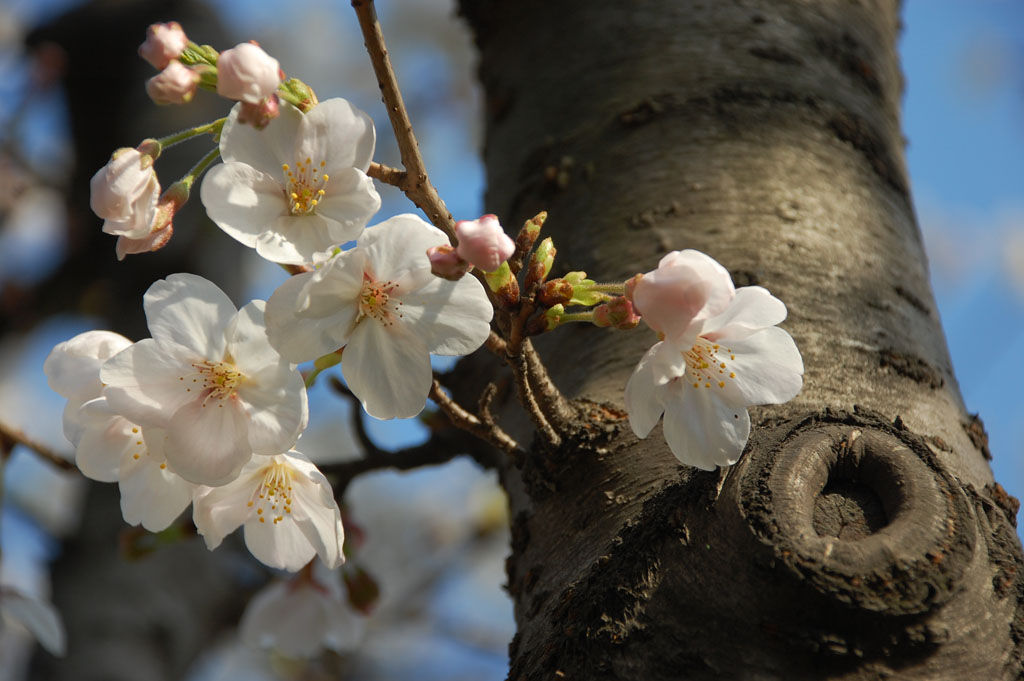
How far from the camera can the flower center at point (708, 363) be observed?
3.26 feet

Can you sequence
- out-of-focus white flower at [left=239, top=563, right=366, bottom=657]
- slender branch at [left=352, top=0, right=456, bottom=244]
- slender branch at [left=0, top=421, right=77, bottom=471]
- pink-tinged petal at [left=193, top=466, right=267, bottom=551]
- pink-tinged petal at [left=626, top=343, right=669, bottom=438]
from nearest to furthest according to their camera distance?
slender branch at [left=352, top=0, right=456, bottom=244]
pink-tinged petal at [left=626, top=343, right=669, bottom=438]
pink-tinged petal at [left=193, top=466, right=267, bottom=551]
slender branch at [left=0, top=421, right=77, bottom=471]
out-of-focus white flower at [left=239, top=563, right=366, bottom=657]

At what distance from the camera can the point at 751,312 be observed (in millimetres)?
955

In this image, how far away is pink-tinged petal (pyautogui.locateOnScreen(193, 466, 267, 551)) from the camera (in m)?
1.05

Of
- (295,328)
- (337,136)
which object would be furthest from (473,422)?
(337,136)

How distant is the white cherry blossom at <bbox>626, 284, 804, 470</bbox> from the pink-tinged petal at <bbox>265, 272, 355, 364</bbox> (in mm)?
339

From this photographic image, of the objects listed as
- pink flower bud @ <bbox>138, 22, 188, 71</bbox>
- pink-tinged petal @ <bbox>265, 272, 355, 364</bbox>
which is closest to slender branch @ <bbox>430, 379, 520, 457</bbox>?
pink-tinged petal @ <bbox>265, 272, 355, 364</bbox>

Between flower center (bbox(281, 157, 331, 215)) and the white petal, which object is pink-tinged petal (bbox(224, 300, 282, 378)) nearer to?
flower center (bbox(281, 157, 331, 215))

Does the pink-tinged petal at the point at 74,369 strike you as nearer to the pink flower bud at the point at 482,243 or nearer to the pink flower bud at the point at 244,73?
the pink flower bud at the point at 244,73

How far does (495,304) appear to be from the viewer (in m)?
0.96

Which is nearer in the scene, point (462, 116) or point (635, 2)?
point (635, 2)

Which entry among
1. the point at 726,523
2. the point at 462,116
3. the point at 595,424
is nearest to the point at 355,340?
the point at 595,424

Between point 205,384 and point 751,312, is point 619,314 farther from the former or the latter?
point 205,384

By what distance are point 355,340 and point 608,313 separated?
29 cm

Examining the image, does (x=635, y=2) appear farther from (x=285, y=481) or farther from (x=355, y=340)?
A: (x=285, y=481)
